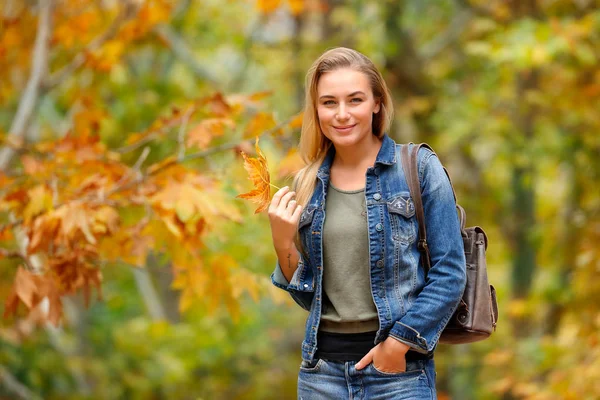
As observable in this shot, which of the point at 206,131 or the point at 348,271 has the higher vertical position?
the point at 206,131

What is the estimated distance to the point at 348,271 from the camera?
233 centimetres

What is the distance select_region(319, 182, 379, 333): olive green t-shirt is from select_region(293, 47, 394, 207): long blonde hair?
14cm

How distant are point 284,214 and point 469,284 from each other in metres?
0.60

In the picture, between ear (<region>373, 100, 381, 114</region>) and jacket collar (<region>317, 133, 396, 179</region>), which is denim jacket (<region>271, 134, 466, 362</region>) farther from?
ear (<region>373, 100, 381, 114</region>)

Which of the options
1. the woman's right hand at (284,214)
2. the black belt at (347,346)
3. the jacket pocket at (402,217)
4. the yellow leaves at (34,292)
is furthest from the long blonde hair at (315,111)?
the yellow leaves at (34,292)

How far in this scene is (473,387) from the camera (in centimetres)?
897

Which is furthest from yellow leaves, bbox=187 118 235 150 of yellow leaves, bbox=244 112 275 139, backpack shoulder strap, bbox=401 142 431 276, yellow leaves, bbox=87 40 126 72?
yellow leaves, bbox=87 40 126 72

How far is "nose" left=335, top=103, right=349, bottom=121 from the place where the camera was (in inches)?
91.3

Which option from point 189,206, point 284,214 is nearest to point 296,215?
point 284,214

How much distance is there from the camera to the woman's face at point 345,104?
233cm

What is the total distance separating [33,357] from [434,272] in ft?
22.2

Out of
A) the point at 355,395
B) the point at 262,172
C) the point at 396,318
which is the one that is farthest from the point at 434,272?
the point at 262,172

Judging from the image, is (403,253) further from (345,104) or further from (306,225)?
(345,104)

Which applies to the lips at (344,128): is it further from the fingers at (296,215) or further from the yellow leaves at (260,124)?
the yellow leaves at (260,124)
